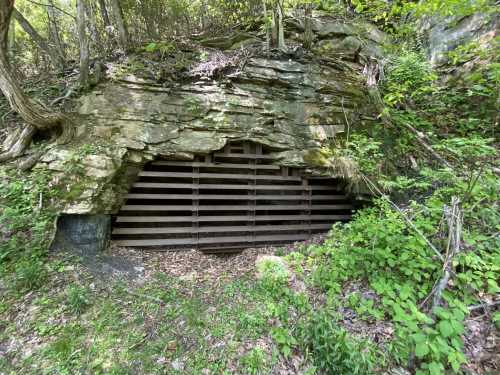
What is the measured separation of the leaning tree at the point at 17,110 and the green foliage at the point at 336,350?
14.7 feet

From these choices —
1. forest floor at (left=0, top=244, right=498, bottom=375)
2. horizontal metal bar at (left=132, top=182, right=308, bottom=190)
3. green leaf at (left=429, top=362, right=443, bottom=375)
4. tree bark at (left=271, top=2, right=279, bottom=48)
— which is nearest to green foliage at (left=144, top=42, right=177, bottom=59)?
tree bark at (left=271, top=2, right=279, bottom=48)

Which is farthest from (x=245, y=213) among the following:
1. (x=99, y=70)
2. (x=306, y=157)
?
(x=99, y=70)

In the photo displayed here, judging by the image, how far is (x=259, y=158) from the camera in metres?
4.54

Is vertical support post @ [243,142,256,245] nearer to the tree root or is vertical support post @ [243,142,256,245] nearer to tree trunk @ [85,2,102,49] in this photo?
the tree root

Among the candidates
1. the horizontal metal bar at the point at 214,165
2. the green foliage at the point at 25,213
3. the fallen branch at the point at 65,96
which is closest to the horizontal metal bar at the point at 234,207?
the horizontal metal bar at the point at 214,165

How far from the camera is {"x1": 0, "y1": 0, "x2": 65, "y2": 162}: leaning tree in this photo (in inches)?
112

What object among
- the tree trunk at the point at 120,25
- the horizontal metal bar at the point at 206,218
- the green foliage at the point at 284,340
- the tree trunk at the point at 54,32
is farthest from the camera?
the tree trunk at the point at 54,32

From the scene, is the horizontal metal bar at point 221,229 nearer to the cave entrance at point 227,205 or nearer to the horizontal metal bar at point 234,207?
the cave entrance at point 227,205

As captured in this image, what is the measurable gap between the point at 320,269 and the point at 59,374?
287 centimetres

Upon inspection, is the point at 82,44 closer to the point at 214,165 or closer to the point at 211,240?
the point at 214,165

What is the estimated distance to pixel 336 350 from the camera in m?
2.10

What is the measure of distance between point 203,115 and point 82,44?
7.47 feet

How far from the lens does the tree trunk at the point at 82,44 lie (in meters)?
3.81

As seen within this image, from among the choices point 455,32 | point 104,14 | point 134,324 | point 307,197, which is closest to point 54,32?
point 104,14
